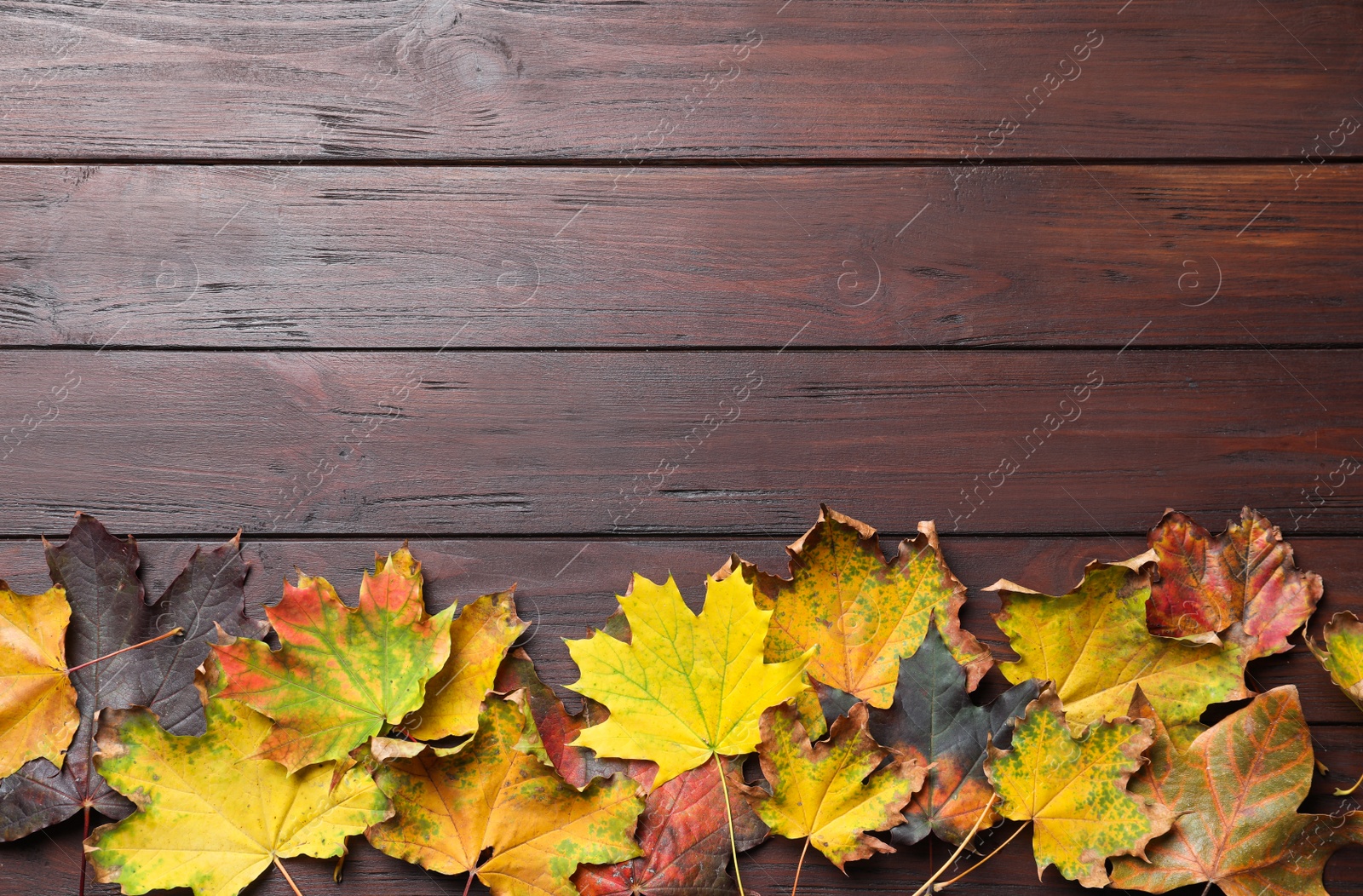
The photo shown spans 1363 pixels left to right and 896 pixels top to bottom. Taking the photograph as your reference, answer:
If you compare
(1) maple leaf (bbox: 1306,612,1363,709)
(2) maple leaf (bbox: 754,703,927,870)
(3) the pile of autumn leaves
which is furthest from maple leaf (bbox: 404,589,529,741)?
(1) maple leaf (bbox: 1306,612,1363,709)

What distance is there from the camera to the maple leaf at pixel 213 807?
730 millimetres

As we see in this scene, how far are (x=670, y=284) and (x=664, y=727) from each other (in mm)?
439

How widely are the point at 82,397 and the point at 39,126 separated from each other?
11.5 inches

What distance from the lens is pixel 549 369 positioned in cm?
83

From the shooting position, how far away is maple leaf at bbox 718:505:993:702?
788 millimetres

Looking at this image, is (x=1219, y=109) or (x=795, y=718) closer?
(x=795, y=718)

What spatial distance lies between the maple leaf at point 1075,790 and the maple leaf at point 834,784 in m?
0.09

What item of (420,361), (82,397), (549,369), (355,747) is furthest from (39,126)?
(355,747)

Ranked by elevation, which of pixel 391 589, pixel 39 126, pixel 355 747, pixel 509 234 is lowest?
pixel 355 747

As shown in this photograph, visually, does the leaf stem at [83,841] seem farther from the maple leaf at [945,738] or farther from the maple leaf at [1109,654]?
the maple leaf at [1109,654]

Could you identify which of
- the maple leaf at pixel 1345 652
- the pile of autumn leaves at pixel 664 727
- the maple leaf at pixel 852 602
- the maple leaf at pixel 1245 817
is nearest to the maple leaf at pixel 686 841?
the pile of autumn leaves at pixel 664 727

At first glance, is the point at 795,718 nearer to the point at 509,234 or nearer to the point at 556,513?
the point at 556,513

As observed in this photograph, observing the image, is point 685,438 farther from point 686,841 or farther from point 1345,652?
point 1345,652

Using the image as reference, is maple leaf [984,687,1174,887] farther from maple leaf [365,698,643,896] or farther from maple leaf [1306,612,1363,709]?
maple leaf [365,698,643,896]
